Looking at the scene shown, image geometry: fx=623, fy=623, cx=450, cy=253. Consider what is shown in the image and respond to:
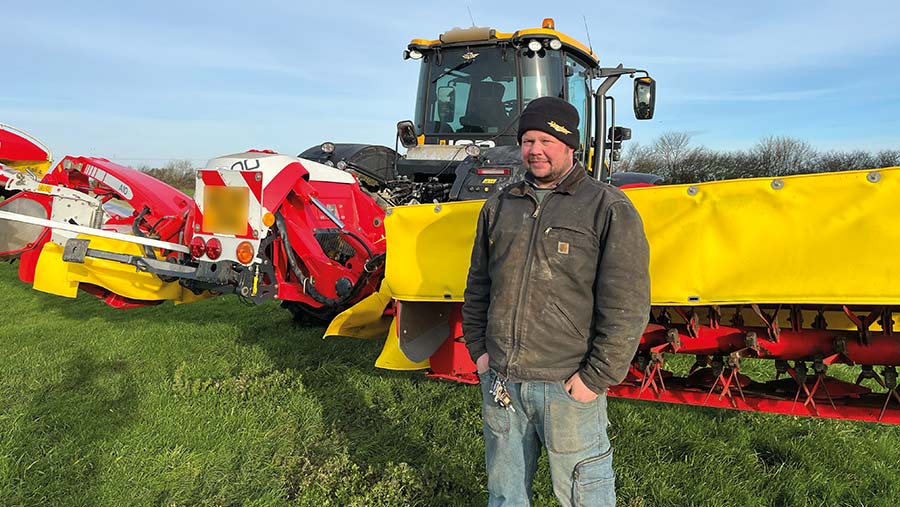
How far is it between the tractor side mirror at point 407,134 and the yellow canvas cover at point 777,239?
10.9ft

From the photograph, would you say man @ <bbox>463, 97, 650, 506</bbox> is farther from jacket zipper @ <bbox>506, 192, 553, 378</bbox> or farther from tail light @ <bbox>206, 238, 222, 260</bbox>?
tail light @ <bbox>206, 238, 222, 260</bbox>

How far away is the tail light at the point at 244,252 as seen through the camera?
3.36 metres

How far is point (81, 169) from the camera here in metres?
4.13

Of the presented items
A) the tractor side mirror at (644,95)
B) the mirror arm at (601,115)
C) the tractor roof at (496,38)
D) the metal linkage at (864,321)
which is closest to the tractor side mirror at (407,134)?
the tractor roof at (496,38)

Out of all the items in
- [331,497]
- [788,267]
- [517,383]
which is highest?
[788,267]

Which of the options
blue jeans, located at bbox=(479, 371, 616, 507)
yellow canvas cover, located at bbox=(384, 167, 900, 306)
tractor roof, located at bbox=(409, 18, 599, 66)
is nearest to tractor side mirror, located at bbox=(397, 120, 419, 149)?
tractor roof, located at bbox=(409, 18, 599, 66)

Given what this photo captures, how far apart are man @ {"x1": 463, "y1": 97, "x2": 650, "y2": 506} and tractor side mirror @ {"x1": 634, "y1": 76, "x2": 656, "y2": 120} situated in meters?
2.97

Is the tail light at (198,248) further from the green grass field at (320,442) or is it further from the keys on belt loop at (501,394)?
the keys on belt loop at (501,394)

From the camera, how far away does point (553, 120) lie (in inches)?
77.8

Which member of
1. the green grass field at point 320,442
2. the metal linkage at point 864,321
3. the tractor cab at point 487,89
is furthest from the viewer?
the tractor cab at point 487,89

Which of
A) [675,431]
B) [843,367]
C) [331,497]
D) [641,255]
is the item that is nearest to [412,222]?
[641,255]

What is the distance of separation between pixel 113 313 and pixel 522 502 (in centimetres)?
638

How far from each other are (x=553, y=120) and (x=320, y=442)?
94.4 inches

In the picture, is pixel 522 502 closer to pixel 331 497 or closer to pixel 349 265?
pixel 331 497
